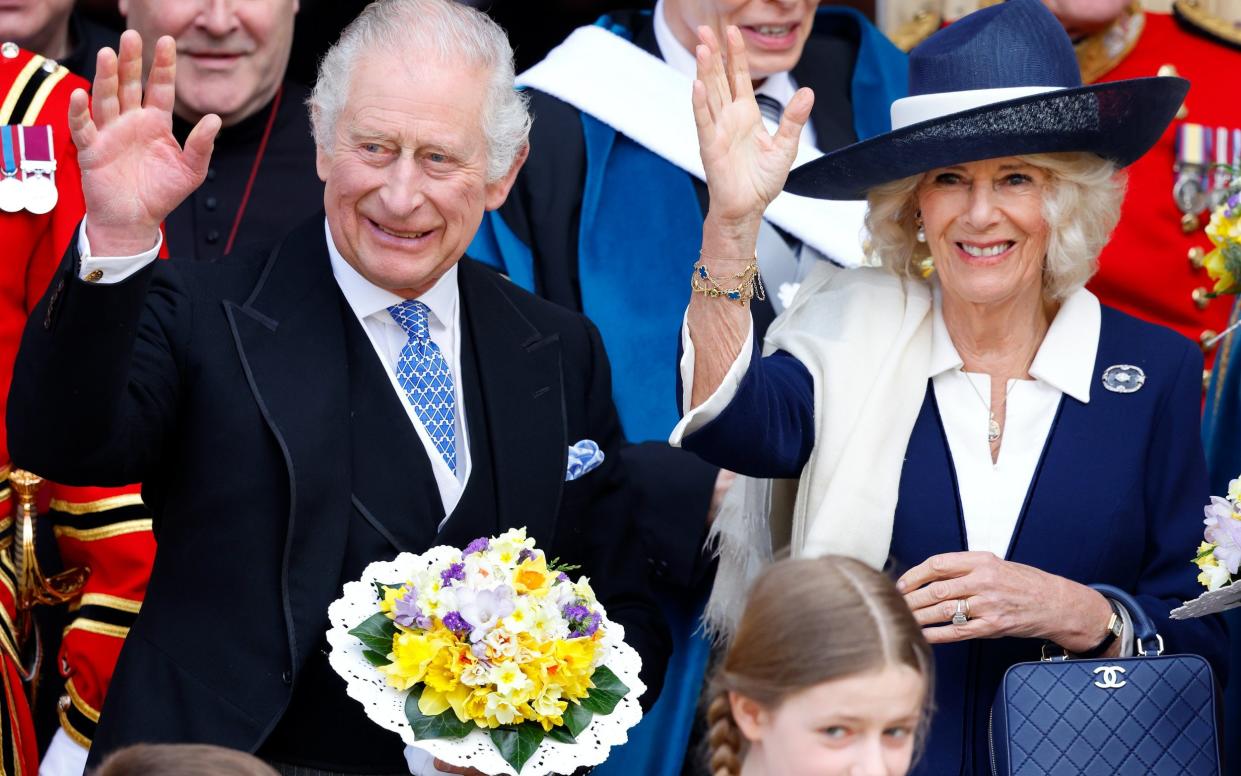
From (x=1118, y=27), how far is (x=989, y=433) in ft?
6.00

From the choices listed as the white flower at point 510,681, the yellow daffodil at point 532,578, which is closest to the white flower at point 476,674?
the white flower at point 510,681

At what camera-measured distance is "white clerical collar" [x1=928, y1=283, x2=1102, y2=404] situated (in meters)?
3.49

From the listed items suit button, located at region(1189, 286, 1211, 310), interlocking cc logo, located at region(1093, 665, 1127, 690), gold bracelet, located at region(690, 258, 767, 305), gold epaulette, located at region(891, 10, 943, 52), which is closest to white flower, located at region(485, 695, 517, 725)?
gold bracelet, located at region(690, 258, 767, 305)

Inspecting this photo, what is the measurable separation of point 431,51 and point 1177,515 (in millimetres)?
1500

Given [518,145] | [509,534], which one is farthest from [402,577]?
[518,145]

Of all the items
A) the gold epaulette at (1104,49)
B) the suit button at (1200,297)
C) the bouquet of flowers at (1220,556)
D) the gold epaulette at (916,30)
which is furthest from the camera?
the gold epaulette at (916,30)

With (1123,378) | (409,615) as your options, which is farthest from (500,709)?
(1123,378)

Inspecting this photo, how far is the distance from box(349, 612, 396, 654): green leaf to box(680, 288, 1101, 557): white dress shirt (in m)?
0.68

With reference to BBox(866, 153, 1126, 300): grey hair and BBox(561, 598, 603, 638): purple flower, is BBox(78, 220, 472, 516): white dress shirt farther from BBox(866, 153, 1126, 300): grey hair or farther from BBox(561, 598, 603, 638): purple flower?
BBox(866, 153, 1126, 300): grey hair

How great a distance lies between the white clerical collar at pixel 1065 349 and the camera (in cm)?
349

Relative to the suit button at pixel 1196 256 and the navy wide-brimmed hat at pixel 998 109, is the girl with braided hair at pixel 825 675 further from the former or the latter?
the suit button at pixel 1196 256

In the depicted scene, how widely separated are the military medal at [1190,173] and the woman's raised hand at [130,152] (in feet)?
8.66

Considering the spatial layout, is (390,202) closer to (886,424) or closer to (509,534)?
(509,534)

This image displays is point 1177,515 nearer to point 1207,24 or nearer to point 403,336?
point 403,336
